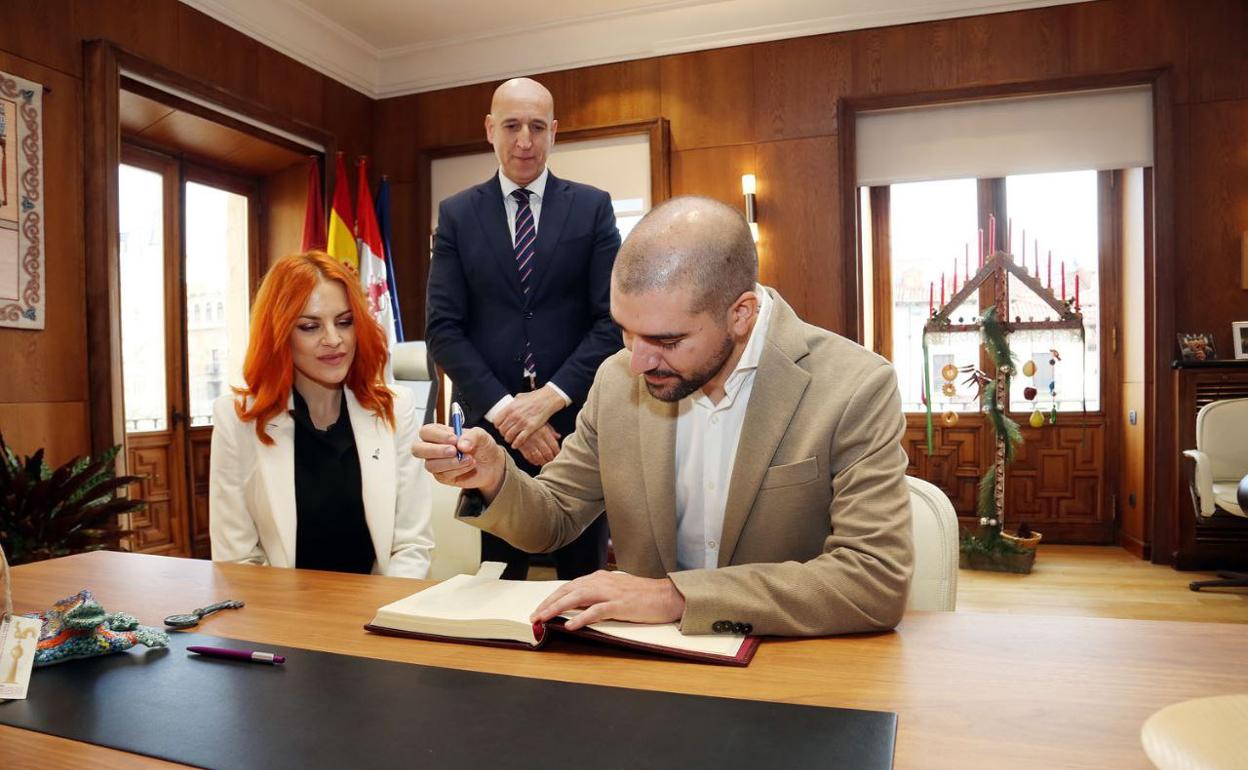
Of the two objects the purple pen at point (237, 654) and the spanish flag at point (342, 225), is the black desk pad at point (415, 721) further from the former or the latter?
the spanish flag at point (342, 225)

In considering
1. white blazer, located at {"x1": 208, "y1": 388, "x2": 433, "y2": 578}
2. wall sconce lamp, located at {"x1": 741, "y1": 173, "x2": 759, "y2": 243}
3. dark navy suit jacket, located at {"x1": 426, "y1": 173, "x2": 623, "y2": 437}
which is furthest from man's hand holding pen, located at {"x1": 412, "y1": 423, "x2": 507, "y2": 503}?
wall sconce lamp, located at {"x1": 741, "y1": 173, "x2": 759, "y2": 243}

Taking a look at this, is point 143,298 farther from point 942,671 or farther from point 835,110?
point 942,671

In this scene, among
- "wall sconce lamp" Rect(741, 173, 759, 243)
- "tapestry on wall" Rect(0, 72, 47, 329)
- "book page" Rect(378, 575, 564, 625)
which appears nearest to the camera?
"book page" Rect(378, 575, 564, 625)

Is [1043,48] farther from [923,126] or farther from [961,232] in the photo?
[961,232]

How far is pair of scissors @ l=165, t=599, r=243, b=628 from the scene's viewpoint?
3.89 feet

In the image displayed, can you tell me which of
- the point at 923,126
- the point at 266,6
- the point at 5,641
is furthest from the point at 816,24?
the point at 5,641

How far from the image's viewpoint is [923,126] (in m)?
4.91

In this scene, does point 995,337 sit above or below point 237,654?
above

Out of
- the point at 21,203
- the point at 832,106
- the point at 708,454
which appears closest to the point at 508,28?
the point at 832,106

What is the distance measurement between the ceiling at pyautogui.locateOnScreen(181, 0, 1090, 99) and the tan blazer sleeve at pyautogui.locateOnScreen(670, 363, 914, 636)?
433 cm

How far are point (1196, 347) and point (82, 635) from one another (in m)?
5.15

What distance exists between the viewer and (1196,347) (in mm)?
4555

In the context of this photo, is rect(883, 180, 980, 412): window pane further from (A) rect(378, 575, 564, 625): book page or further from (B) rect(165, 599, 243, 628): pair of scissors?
(B) rect(165, 599, 243, 628): pair of scissors

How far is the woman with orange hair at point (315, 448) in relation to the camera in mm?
1863
